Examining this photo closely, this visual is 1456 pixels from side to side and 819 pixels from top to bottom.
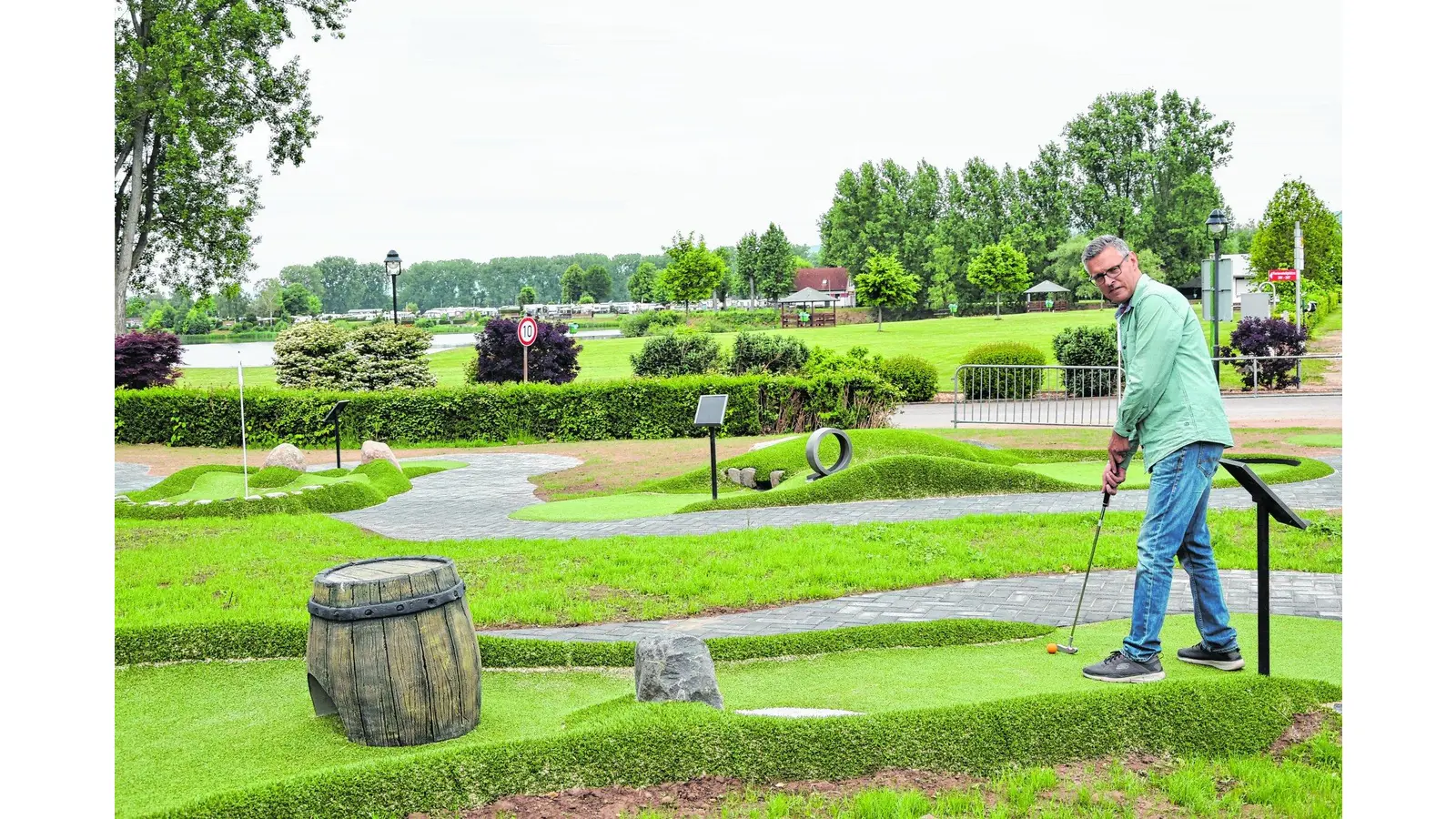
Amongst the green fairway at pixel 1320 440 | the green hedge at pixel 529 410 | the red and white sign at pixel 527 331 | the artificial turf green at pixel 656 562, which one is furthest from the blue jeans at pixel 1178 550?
the red and white sign at pixel 527 331

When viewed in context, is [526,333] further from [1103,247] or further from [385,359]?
[1103,247]

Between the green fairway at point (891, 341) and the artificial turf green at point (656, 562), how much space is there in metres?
28.0

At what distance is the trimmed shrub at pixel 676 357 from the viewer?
25.6m

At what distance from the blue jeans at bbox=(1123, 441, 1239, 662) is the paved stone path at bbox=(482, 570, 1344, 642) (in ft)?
4.06

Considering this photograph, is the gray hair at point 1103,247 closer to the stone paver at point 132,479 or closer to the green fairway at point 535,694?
the green fairway at point 535,694

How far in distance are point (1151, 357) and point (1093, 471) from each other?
9322 millimetres

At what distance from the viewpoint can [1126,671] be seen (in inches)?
178

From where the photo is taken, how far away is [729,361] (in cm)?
2486

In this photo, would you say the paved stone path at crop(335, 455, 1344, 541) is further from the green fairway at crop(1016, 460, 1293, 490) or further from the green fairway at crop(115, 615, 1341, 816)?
the green fairway at crop(115, 615, 1341, 816)

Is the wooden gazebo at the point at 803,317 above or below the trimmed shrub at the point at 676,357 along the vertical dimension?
above

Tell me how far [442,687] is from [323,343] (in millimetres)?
22965

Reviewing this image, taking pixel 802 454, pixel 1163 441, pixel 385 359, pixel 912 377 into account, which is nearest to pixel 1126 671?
pixel 1163 441
